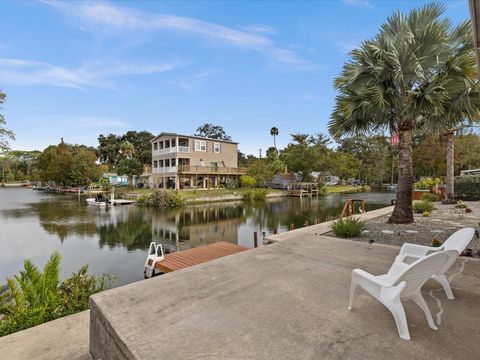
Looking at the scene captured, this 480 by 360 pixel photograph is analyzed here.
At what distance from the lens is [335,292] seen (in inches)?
135

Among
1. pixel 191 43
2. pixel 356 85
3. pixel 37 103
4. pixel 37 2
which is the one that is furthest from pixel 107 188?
pixel 356 85

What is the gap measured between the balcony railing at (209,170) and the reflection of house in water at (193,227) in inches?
378

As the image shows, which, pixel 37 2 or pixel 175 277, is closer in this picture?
pixel 175 277

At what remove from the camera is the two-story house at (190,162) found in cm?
3195

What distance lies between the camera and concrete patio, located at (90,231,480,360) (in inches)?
87.4

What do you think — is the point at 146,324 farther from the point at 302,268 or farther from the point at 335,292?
the point at 302,268

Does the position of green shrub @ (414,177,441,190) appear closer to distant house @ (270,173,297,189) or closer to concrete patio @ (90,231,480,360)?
concrete patio @ (90,231,480,360)

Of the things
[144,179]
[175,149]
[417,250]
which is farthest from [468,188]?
[144,179]

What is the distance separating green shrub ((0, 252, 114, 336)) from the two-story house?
26.6m

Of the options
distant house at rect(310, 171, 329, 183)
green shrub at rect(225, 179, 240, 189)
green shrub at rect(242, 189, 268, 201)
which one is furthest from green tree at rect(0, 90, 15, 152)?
distant house at rect(310, 171, 329, 183)

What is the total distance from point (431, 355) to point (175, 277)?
3340 millimetres

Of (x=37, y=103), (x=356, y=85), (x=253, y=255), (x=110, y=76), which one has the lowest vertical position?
(x=253, y=255)

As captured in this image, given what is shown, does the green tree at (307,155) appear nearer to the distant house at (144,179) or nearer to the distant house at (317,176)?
the distant house at (317,176)

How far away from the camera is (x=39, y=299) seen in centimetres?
430
